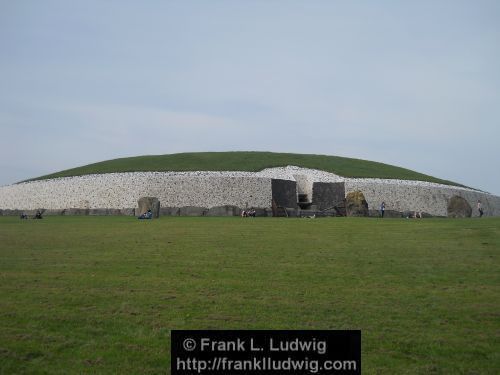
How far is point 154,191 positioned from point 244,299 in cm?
2772

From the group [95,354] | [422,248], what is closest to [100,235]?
[422,248]

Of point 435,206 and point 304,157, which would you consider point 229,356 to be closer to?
point 435,206

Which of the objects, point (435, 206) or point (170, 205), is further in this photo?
point (435, 206)

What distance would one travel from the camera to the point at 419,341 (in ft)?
22.2

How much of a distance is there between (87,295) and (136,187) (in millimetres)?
27649

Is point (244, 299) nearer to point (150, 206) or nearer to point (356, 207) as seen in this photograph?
point (150, 206)

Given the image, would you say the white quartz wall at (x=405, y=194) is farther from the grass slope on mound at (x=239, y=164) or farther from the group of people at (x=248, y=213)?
the group of people at (x=248, y=213)

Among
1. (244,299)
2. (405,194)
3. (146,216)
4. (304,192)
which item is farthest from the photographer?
(304,192)

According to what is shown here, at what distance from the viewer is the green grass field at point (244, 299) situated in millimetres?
6391

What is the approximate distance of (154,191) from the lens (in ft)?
116

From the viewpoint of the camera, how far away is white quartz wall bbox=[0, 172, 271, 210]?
114 ft

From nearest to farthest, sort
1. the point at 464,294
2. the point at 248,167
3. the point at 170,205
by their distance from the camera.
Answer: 1. the point at 464,294
2. the point at 170,205
3. the point at 248,167
